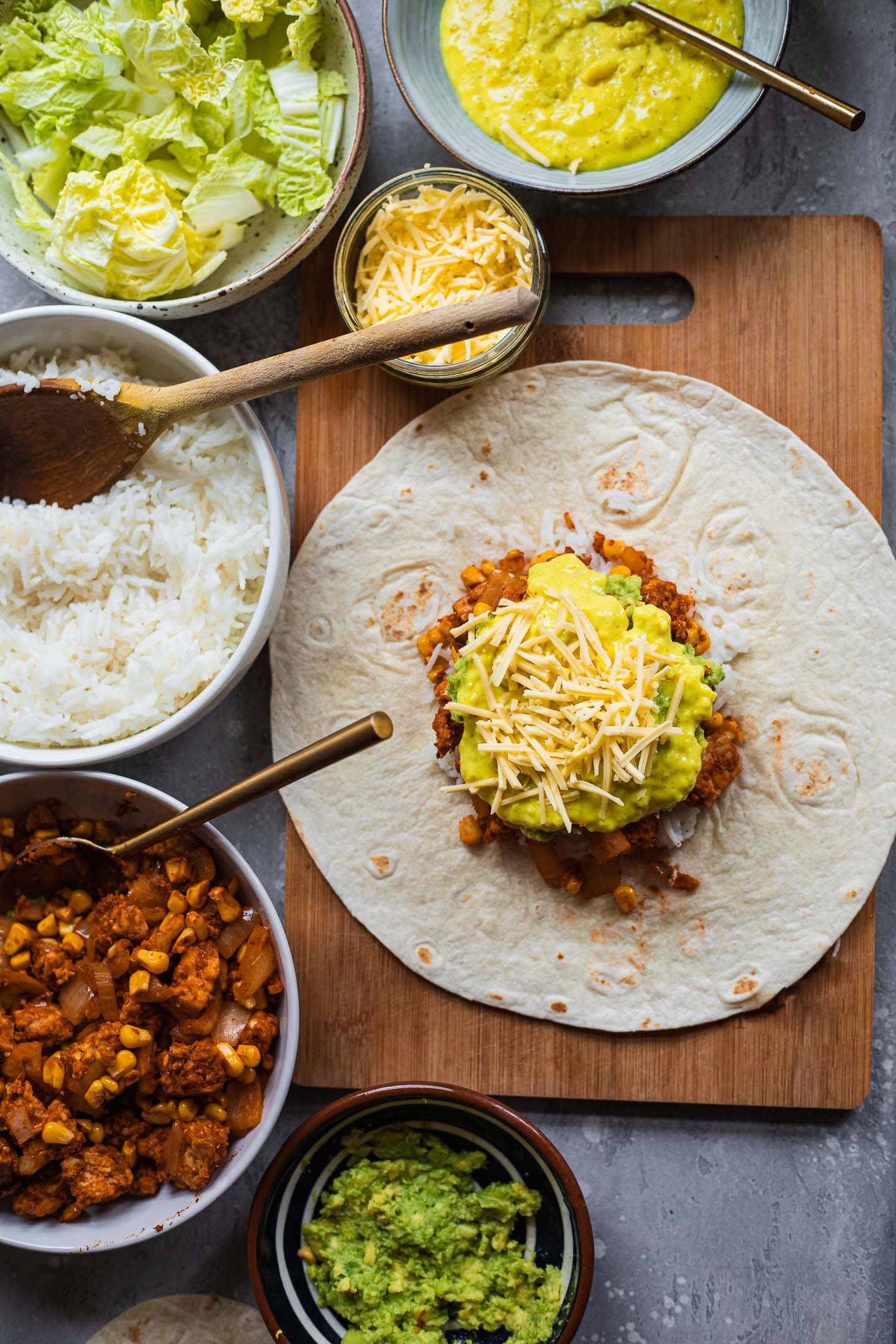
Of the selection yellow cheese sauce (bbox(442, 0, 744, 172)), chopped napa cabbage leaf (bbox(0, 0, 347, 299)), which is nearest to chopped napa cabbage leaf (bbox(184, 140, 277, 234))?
chopped napa cabbage leaf (bbox(0, 0, 347, 299))

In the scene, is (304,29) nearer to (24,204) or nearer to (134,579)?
(24,204)

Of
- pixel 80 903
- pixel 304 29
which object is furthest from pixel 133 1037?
pixel 304 29

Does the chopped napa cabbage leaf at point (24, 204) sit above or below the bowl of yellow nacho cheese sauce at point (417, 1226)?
above

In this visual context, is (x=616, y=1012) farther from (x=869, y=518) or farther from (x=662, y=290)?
(x=662, y=290)

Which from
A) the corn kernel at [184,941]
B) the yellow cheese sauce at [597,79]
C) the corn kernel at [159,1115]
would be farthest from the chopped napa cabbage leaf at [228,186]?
the corn kernel at [159,1115]

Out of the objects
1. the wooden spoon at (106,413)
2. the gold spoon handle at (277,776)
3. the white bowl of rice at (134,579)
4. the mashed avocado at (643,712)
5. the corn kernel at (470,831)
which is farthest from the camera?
the corn kernel at (470,831)

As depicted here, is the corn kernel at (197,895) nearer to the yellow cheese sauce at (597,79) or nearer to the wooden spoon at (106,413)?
the wooden spoon at (106,413)
